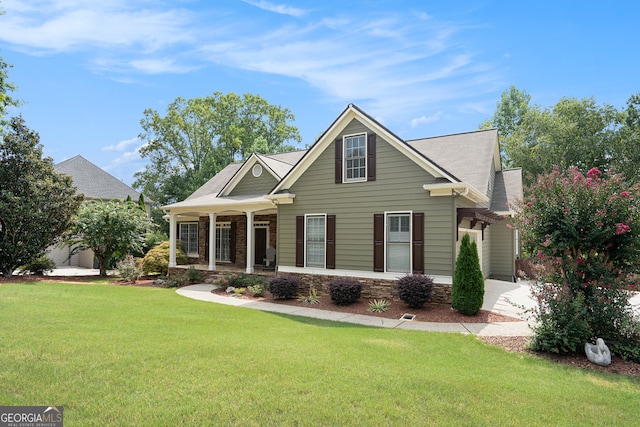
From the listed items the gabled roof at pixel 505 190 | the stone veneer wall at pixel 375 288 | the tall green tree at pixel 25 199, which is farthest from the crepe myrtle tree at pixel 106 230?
the gabled roof at pixel 505 190

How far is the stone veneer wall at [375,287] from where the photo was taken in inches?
407

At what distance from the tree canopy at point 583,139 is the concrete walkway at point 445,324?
55.5 ft

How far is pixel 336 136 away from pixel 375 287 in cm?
499

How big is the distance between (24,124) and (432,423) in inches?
793

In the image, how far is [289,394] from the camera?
4.23 m

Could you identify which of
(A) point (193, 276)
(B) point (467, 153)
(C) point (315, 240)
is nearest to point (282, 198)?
(C) point (315, 240)

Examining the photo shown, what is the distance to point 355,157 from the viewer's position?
12.0 m

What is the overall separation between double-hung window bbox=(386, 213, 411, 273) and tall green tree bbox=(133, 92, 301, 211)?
25.8 meters

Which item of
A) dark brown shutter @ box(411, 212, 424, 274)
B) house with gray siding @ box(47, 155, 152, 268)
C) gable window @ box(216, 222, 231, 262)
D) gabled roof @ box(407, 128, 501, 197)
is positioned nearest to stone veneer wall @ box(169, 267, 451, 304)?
dark brown shutter @ box(411, 212, 424, 274)

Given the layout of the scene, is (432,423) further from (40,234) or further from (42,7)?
(40,234)

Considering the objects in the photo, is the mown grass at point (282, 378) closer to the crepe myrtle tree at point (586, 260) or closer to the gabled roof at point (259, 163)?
the crepe myrtle tree at point (586, 260)

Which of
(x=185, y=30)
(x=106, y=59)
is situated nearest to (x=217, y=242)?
(x=106, y=59)

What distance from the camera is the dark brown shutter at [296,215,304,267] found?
12820 millimetres

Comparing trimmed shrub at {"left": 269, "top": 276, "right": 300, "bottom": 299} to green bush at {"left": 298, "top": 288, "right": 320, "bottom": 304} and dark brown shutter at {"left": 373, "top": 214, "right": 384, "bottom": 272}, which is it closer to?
green bush at {"left": 298, "top": 288, "right": 320, "bottom": 304}
